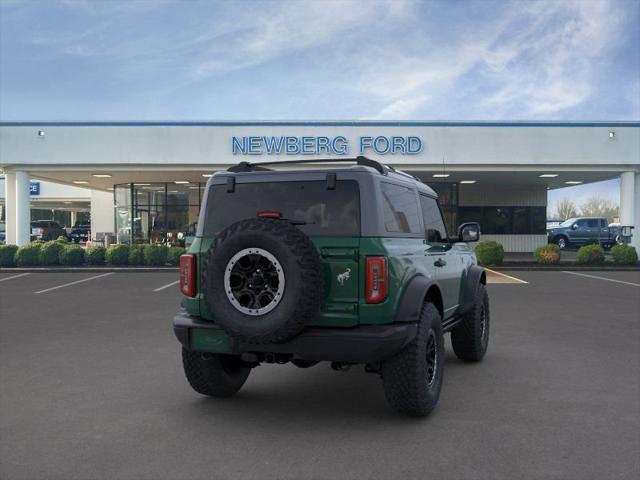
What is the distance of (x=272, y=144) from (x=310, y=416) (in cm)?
1850

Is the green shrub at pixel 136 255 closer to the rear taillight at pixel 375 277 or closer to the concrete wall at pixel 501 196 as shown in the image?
the concrete wall at pixel 501 196

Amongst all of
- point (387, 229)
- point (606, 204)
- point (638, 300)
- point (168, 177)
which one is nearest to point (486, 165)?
point (638, 300)

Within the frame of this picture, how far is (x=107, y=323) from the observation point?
379 inches

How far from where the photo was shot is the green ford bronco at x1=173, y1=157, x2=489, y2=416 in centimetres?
442

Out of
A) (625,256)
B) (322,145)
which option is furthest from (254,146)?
(625,256)

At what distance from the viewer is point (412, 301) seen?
473cm

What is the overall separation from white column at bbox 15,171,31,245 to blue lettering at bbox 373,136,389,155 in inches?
528

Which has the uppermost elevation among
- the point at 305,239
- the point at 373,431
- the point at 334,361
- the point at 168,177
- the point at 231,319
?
the point at 168,177

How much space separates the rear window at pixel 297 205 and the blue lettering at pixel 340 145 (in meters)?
17.7

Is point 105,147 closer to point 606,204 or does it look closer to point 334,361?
point 334,361

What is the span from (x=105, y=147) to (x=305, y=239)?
20370mm

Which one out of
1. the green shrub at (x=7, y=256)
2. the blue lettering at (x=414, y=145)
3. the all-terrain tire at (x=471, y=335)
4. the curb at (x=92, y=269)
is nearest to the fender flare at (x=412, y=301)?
the all-terrain tire at (x=471, y=335)

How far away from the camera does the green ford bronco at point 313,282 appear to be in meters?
4.42

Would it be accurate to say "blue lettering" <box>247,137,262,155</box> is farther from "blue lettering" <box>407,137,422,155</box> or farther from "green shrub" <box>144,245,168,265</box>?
"blue lettering" <box>407,137,422,155</box>
